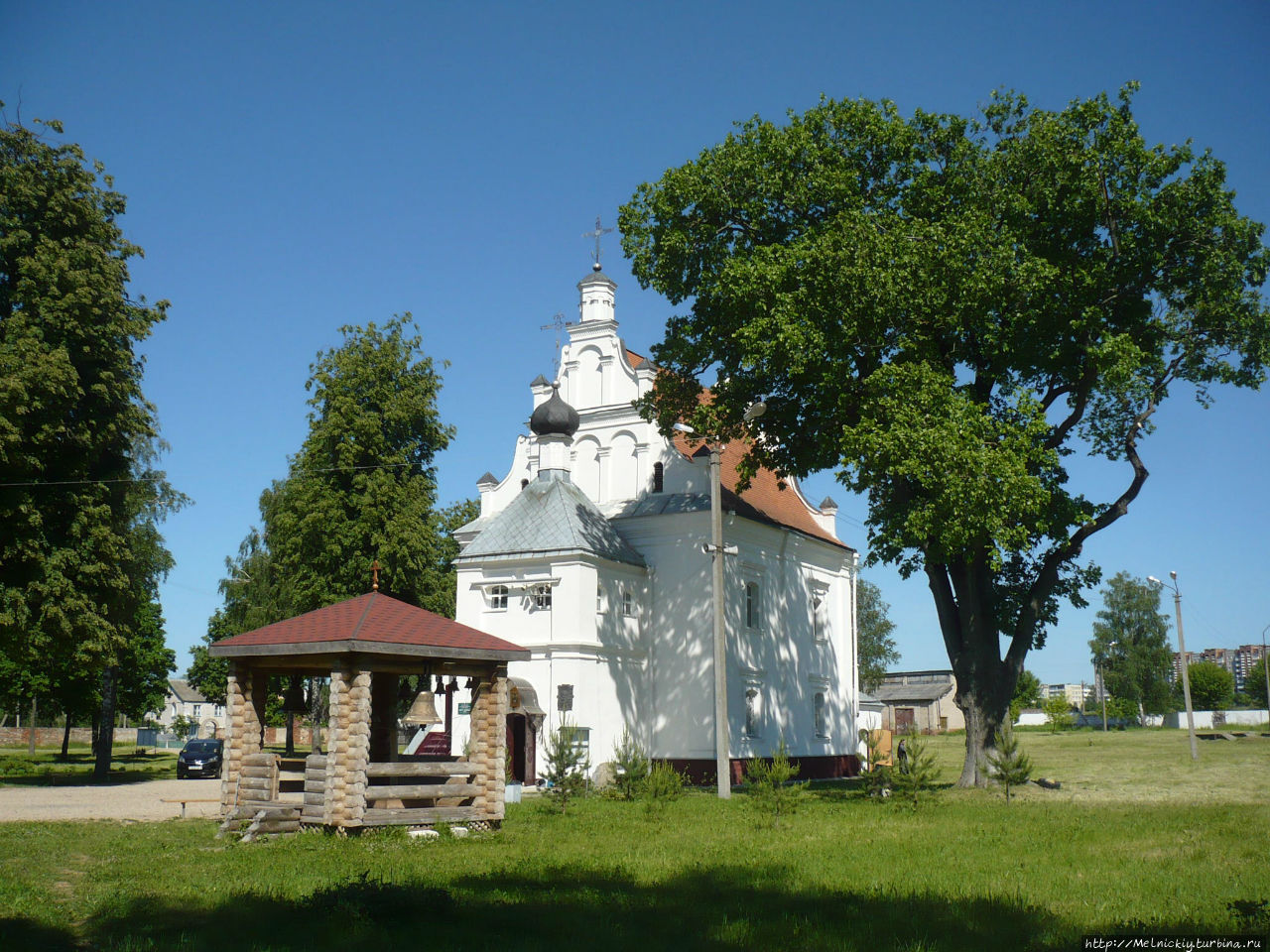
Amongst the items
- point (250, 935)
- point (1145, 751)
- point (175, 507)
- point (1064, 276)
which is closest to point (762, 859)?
point (250, 935)

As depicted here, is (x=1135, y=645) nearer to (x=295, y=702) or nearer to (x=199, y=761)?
(x=199, y=761)

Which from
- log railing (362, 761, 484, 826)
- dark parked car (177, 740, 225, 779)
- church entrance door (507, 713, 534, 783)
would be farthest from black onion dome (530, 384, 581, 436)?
log railing (362, 761, 484, 826)

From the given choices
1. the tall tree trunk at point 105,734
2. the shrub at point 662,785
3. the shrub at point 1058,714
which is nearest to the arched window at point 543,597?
the shrub at point 662,785

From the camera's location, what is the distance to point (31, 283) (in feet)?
88.1

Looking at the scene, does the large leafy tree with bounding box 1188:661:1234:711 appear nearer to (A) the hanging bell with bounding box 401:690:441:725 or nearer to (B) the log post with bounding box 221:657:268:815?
(A) the hanging bell with bounding box 401:690:441:725

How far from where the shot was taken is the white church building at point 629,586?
3077 cm

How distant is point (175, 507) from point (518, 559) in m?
12.1

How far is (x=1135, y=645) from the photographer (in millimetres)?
86625

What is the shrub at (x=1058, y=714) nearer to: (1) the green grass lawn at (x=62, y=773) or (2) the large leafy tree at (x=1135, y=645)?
(2) the large leafy tree at (x=1135, y=645)

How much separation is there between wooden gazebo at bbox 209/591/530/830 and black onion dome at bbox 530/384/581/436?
54.9 feet

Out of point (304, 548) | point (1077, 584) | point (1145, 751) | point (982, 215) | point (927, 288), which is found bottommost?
point (1145, 751)

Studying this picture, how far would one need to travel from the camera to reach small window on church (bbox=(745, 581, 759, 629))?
112 feet

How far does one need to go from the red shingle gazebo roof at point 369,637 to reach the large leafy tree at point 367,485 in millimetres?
15259

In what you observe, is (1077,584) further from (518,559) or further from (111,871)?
(111,871)
